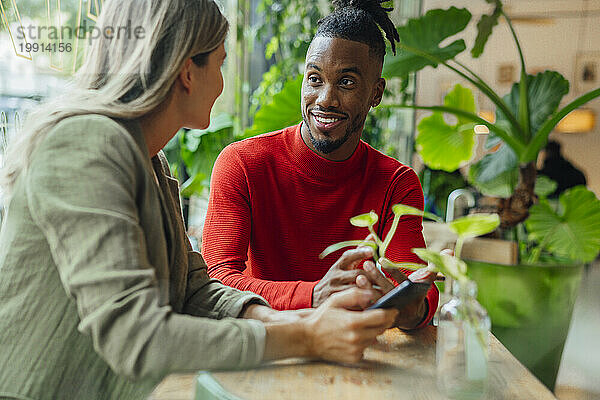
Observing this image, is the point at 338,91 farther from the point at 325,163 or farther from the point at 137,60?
the point at 137,60

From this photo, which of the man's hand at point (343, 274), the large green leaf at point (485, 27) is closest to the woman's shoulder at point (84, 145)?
the man's hand at point (343, 274)

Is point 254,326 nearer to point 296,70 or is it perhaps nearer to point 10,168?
point 10,168

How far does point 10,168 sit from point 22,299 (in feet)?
0.45

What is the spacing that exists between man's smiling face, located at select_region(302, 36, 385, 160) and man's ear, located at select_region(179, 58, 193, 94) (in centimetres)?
30

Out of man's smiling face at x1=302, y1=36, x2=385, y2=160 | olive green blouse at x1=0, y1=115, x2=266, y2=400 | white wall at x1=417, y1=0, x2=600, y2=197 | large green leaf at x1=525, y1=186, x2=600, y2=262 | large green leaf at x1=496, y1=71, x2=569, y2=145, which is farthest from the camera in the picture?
large green leaf at x1=525, y1=186, x2=600, y2=262

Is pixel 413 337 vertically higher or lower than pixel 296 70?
lower

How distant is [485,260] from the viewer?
1018 millimetres

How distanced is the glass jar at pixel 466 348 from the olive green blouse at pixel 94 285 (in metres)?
0.20

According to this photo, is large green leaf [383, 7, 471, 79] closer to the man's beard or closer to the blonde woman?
the man's beard

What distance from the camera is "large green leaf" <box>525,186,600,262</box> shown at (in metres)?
1.57

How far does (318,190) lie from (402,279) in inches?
8.1

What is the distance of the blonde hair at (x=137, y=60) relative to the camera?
0.56m

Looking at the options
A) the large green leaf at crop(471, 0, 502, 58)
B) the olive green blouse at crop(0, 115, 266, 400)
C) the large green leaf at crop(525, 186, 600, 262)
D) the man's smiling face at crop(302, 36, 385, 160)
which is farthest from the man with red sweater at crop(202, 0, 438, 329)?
the large green leaf at crop(525, 186, 600, 262)

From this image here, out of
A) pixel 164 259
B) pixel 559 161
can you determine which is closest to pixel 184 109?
pixel 164 259
